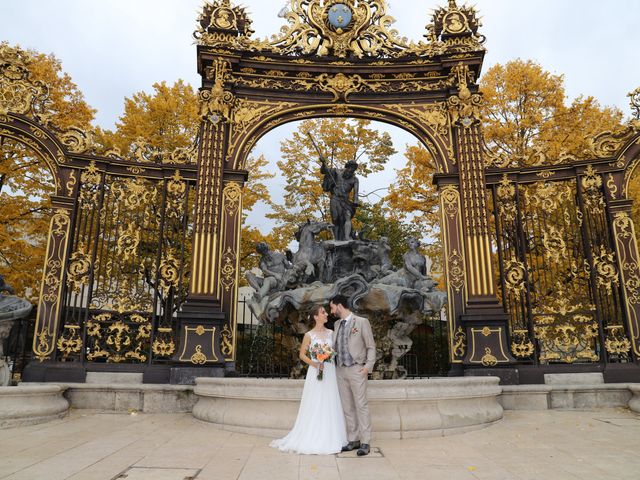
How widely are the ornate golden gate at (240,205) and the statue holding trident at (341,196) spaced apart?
1385 millimetres

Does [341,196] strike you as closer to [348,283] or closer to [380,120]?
[380,120]

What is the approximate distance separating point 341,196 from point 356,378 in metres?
5.44

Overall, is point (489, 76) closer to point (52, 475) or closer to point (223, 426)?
point (223, 426)

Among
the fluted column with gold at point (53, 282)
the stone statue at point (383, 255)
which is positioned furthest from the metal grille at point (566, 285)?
the fluted column with gold at point (53, 282)

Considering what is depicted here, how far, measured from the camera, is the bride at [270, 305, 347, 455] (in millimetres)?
4270

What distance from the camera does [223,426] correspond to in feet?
17.9

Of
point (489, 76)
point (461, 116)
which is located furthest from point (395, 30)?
point (489, 76)

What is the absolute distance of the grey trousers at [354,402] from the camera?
4262 mm

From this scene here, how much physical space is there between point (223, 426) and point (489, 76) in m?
12.7

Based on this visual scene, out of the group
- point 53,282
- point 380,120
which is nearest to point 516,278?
point 380,120

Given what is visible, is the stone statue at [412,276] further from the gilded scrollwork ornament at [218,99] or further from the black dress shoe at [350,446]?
the gilded scrollwork ornament at [218,99]

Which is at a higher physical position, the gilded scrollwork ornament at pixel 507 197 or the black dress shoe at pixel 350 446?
the gilded scrollwork ornament at pixel 507 197

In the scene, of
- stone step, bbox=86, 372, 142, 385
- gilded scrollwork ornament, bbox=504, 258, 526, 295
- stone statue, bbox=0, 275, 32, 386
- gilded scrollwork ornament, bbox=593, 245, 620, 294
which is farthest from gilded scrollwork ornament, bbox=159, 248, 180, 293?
gilded scrollwork ornament, bbox=593, 245, 620, 294

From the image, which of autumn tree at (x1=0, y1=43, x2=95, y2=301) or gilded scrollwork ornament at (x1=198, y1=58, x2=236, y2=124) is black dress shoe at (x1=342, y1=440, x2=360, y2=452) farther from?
autumn tree at (x1=0, y1=43, x2=95, y2=301)
